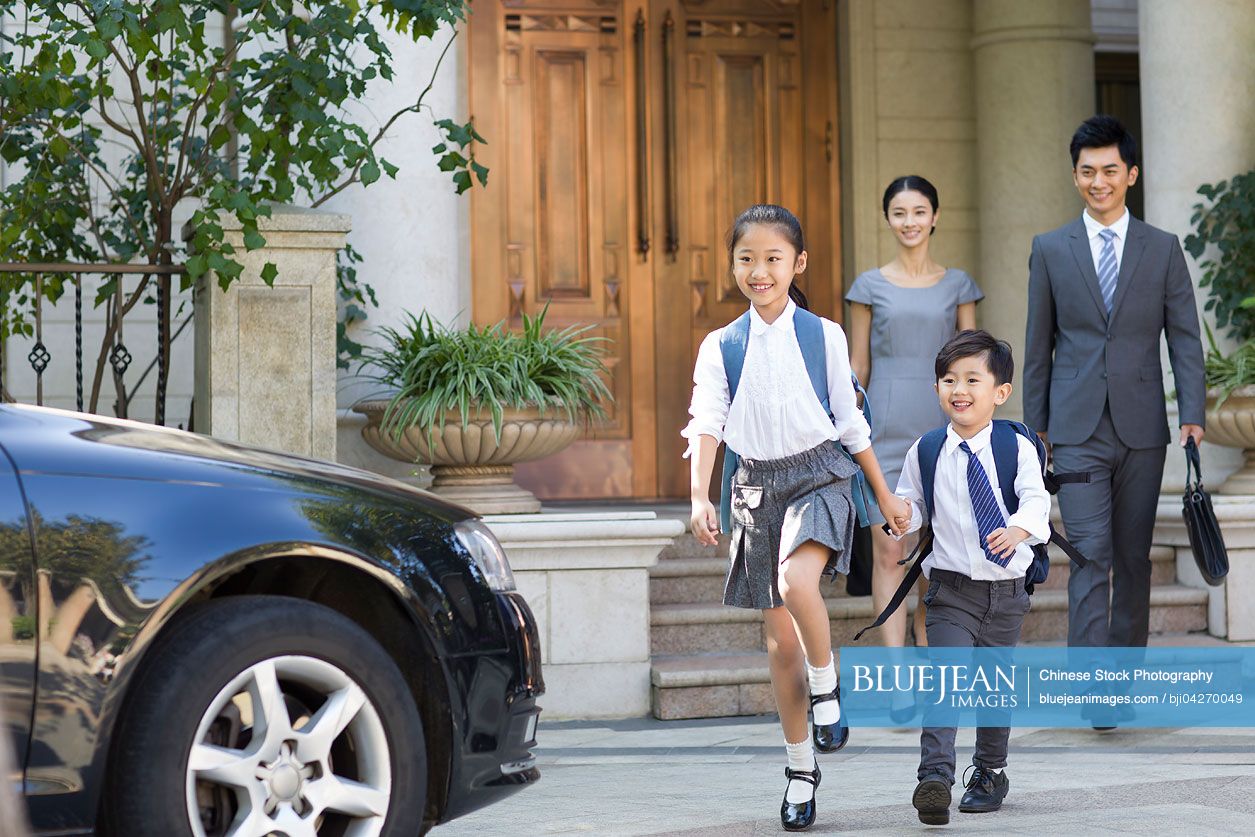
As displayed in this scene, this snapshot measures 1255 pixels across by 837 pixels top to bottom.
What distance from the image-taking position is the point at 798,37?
33.2 feet

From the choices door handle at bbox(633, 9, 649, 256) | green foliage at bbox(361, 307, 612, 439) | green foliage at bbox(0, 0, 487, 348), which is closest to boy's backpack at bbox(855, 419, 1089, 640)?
green foliage at bbox(361, 307, 612, 439)

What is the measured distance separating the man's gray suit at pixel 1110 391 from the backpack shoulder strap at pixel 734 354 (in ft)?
5.50

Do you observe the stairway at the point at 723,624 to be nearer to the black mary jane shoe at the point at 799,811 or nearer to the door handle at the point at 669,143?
the black mary jane shoe at the point at 799,811

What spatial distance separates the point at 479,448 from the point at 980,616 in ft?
9.19

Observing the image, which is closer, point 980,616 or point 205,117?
point 980,616

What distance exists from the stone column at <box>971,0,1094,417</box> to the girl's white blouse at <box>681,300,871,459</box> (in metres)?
5.49

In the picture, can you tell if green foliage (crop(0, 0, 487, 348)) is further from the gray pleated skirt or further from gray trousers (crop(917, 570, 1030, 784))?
gray trousers (crop(917, 570, 1030, 784))

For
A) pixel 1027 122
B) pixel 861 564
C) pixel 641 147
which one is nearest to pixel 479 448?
pixel 861 564

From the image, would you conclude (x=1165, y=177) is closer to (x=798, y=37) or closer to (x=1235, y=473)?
(x=1235, y=473)

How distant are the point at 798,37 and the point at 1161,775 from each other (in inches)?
233

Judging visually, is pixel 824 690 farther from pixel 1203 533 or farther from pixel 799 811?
pixel 1203 533

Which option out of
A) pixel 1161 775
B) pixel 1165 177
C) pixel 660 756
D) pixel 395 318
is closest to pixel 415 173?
pixel 395 318

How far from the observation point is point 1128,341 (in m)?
5.91

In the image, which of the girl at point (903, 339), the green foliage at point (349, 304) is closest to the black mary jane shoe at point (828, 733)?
the girl at point (903, 339)
